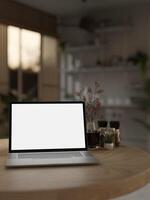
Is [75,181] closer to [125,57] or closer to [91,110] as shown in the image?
[91,110]

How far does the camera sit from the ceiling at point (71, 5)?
583 cm

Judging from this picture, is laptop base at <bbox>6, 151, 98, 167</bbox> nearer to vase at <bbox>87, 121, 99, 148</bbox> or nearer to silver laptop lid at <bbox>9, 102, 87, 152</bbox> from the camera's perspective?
silver laptop lid at <bbox>9, 102, 87, 152</bbox>

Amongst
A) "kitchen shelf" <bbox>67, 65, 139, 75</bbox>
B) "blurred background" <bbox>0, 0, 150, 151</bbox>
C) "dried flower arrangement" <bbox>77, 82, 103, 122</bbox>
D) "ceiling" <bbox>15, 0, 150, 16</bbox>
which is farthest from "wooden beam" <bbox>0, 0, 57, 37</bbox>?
"dried flower arrangement" <bbox>77, 82, 103, 122</bbox>

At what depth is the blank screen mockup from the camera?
1.64 m

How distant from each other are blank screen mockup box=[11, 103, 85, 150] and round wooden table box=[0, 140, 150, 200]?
0.52 feet

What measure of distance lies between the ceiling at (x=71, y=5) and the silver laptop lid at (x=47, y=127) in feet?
14.3

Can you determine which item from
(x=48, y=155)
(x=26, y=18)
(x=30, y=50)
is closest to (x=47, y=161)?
(x=48, y=155)

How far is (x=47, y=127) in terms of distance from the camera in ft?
5.49

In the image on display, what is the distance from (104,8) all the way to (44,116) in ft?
16.3

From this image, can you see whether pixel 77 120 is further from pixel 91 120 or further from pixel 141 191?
pixel 141 191

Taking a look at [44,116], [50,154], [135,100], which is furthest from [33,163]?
[135,100]

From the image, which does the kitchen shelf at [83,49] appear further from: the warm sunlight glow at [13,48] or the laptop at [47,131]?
the laptop at [47,131]

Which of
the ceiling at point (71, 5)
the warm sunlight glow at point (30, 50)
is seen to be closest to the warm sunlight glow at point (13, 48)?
the warm sunlight glow at point (30, 50)

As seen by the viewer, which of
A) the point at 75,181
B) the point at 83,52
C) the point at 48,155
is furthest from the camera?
the point at 83,52
